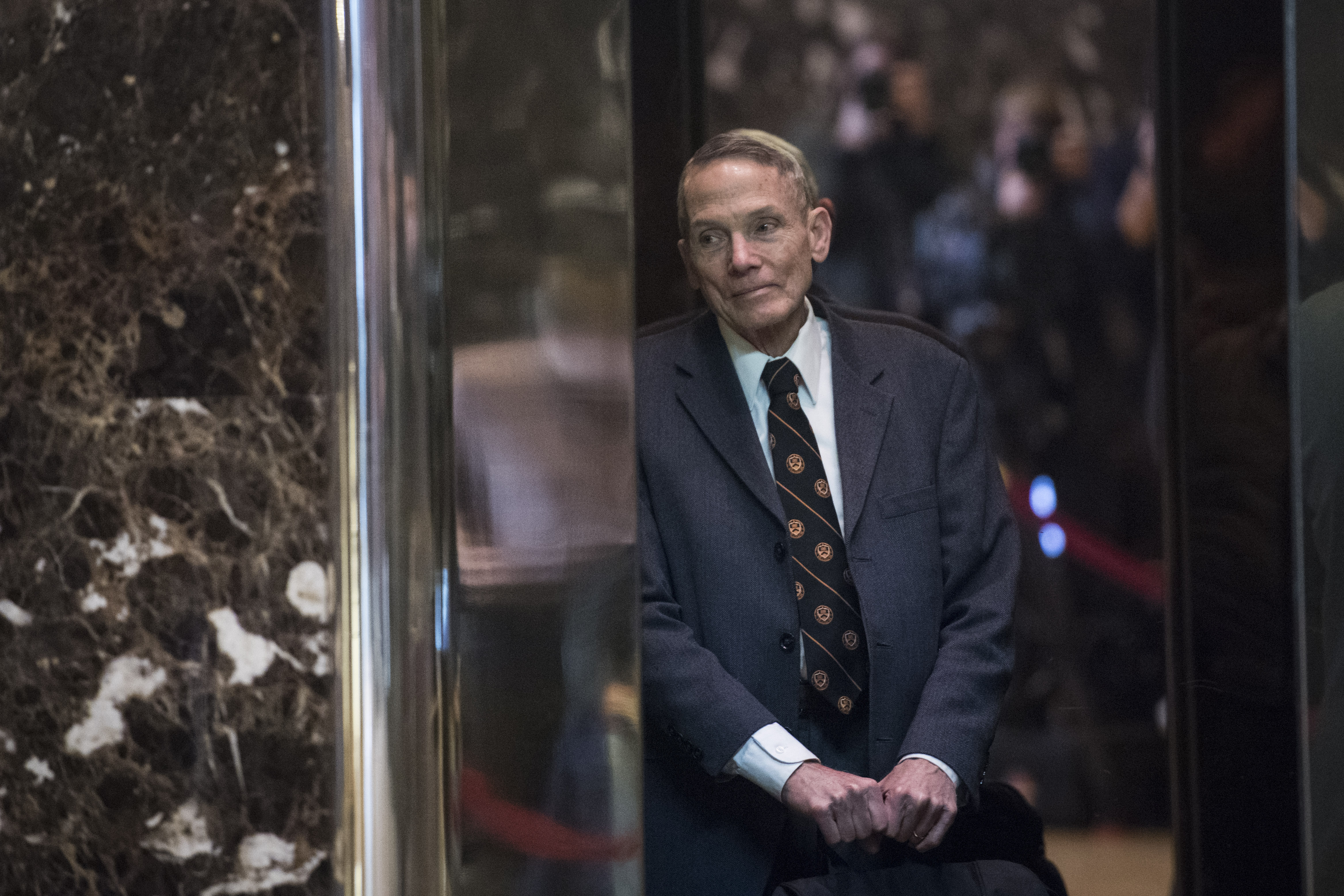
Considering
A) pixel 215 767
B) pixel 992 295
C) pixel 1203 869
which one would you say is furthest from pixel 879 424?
pixel 215 767

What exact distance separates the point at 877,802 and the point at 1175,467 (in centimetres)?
92

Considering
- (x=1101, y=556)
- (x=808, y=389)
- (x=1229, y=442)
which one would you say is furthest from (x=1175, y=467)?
(x=808, y=389)

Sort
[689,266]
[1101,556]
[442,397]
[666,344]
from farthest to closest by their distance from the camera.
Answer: [1101,556], [666,344], [689,266], [442,397]

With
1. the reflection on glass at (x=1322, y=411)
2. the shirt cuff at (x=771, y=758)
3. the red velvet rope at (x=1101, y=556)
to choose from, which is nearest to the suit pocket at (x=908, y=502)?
the red velvet rope at (x=1101, y=556)

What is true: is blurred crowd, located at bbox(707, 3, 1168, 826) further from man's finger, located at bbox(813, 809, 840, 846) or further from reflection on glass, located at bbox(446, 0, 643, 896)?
man's finger, located at bbox(813, 809, 840, 846)

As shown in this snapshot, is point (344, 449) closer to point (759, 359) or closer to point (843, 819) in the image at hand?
point (759, 359)

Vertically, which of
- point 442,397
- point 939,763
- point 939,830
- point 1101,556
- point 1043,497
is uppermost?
point 442,397

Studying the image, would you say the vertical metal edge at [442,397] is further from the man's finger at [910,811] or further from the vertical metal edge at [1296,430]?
the vertical metal edge at [1296,430]

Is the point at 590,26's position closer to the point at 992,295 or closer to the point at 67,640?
the point at 992,295

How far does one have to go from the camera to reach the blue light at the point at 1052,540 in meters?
2.54

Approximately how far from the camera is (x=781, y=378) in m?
2.21

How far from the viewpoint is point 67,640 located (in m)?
2.03

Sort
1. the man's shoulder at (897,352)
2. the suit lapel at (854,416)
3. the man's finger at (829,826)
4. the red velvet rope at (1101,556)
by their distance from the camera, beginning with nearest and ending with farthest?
the man's finger at (829,826) < the suit lapel at (854,416) < the man's shoulder at (897,352) < the red velvet rope at (1101,556)

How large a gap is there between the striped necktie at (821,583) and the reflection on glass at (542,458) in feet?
0.93
